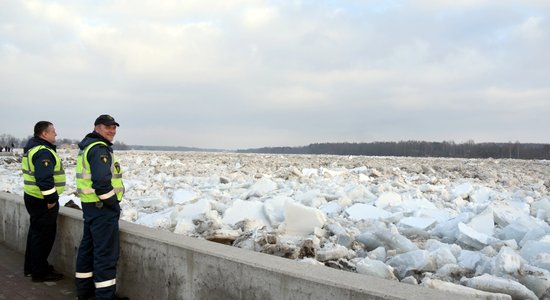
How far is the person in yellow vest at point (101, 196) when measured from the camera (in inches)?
164

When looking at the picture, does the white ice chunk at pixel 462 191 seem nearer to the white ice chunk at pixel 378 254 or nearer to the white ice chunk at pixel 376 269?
the white ice chunk at pixel 378 254

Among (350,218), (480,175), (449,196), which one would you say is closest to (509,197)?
(449,196)

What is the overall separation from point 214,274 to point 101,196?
1375mm

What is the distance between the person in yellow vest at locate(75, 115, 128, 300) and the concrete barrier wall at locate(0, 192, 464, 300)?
0.71 feet

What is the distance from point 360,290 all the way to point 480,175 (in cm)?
2247

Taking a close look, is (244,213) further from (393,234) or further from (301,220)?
(393,234)

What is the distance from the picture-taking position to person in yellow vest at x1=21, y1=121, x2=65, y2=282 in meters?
5.17

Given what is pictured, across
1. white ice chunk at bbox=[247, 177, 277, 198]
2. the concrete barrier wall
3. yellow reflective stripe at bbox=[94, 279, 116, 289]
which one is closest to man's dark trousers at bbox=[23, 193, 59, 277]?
the concrete barrier wall

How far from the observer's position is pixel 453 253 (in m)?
5.80

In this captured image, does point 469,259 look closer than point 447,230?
Yes

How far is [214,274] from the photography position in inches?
140

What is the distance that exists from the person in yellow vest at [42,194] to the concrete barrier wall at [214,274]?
0.71 feet

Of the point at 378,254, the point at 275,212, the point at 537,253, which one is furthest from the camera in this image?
the point at 275,212

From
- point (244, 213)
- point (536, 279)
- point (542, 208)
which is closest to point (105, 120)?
point (244, 213)
